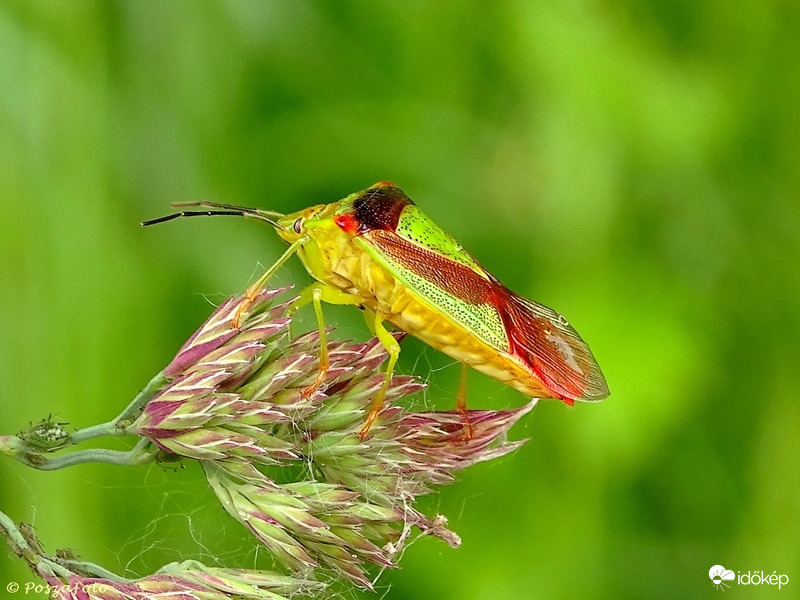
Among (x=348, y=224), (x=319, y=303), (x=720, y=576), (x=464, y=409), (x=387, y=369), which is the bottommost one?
(x=720, y=576)

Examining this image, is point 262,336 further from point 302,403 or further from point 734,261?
point 734,261

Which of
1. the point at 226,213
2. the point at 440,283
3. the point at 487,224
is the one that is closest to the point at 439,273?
the point at 440,283

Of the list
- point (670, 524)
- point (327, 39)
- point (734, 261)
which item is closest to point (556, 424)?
point (670, 524)

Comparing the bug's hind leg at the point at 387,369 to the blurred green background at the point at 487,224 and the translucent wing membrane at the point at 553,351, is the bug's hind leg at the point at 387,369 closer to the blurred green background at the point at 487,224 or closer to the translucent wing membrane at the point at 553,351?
the translucent wing membrane at the point at 553,351

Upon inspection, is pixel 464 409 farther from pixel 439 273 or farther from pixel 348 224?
pixel 348 224

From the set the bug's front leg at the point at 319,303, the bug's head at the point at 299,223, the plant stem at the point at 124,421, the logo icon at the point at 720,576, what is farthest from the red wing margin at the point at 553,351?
the logo icon at the point at 720,576

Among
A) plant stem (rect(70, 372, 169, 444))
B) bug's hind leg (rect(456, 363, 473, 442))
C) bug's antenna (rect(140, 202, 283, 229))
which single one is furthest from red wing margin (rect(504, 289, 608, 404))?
plant stem (rect(70, 372, 169, 444))

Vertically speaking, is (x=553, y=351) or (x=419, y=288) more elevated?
(x=419, y=288)
